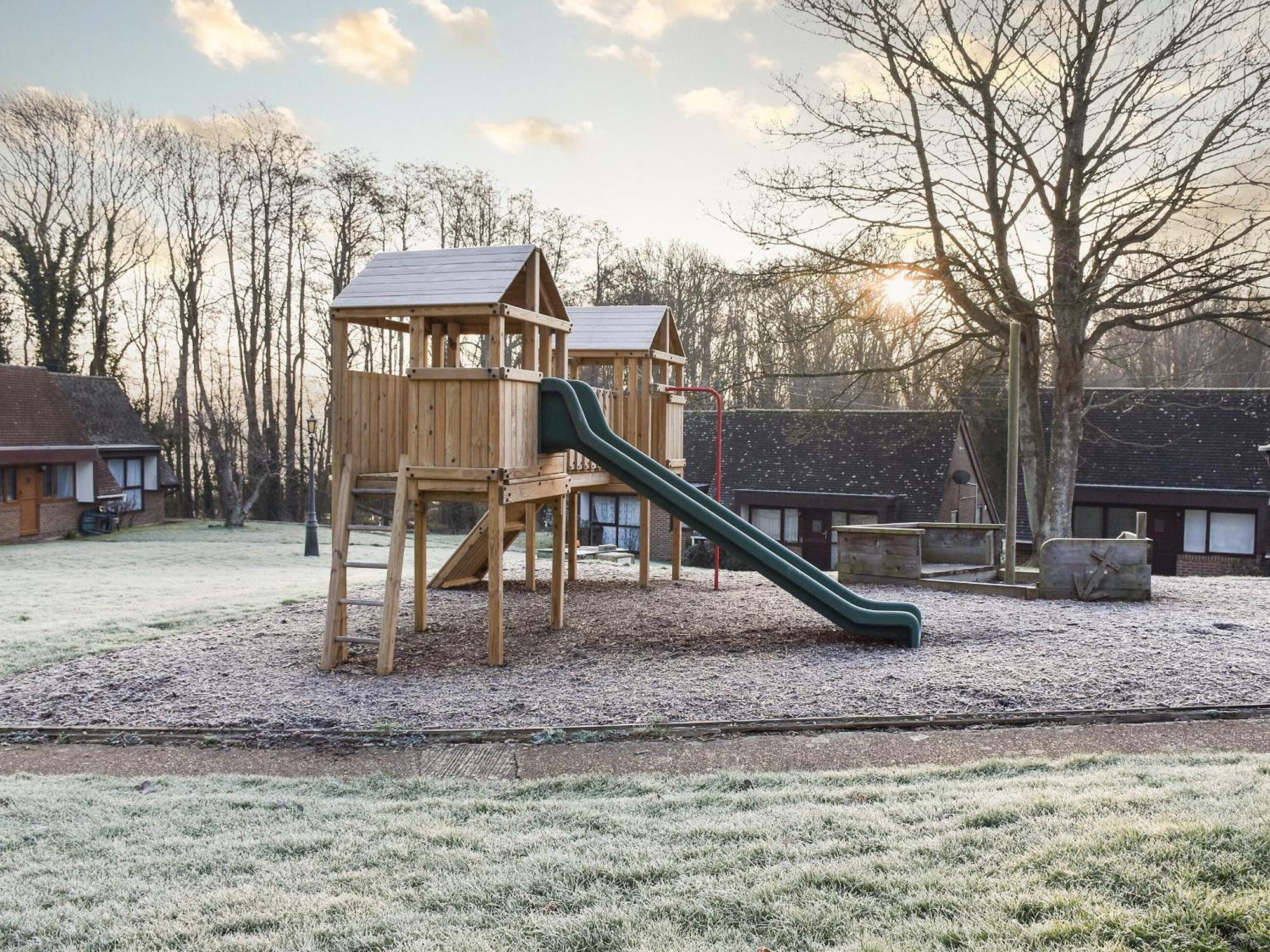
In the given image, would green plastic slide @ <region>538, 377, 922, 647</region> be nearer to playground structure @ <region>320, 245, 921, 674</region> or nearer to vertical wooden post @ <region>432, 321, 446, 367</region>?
playground structure @ <region>320, 245, 921, 674</region>

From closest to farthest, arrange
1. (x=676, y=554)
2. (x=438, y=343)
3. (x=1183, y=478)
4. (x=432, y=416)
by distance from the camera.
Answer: (x=432, y=416) → (x=438, y=343) → (x=676, y=554) → (x=1183, y=478)

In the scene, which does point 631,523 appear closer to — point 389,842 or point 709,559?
point 709,559

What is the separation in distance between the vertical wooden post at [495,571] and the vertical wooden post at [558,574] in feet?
4.78

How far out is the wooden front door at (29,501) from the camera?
2798cm

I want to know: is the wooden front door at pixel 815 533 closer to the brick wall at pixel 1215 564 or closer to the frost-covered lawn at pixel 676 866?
the brick wall at pixel 1215 564

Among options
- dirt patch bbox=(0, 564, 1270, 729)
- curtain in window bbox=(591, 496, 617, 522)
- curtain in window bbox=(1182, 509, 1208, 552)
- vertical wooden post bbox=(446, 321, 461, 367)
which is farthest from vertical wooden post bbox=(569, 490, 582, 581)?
curtain in window bbox=(1182, 509, 1208, 552)

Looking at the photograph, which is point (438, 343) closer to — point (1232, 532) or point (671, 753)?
point (671, 753)

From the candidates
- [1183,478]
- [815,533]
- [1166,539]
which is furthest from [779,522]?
[1183,478]

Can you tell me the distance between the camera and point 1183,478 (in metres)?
→ 27.2

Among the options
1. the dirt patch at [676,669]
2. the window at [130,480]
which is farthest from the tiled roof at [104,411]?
the dirt patch at [676,669]

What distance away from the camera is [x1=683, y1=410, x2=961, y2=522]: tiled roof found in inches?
1109

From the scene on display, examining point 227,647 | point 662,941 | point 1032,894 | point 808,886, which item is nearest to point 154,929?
point 662,941

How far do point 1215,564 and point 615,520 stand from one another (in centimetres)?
1786

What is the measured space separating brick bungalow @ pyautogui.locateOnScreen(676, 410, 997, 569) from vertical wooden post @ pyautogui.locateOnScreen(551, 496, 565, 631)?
51.2ft
